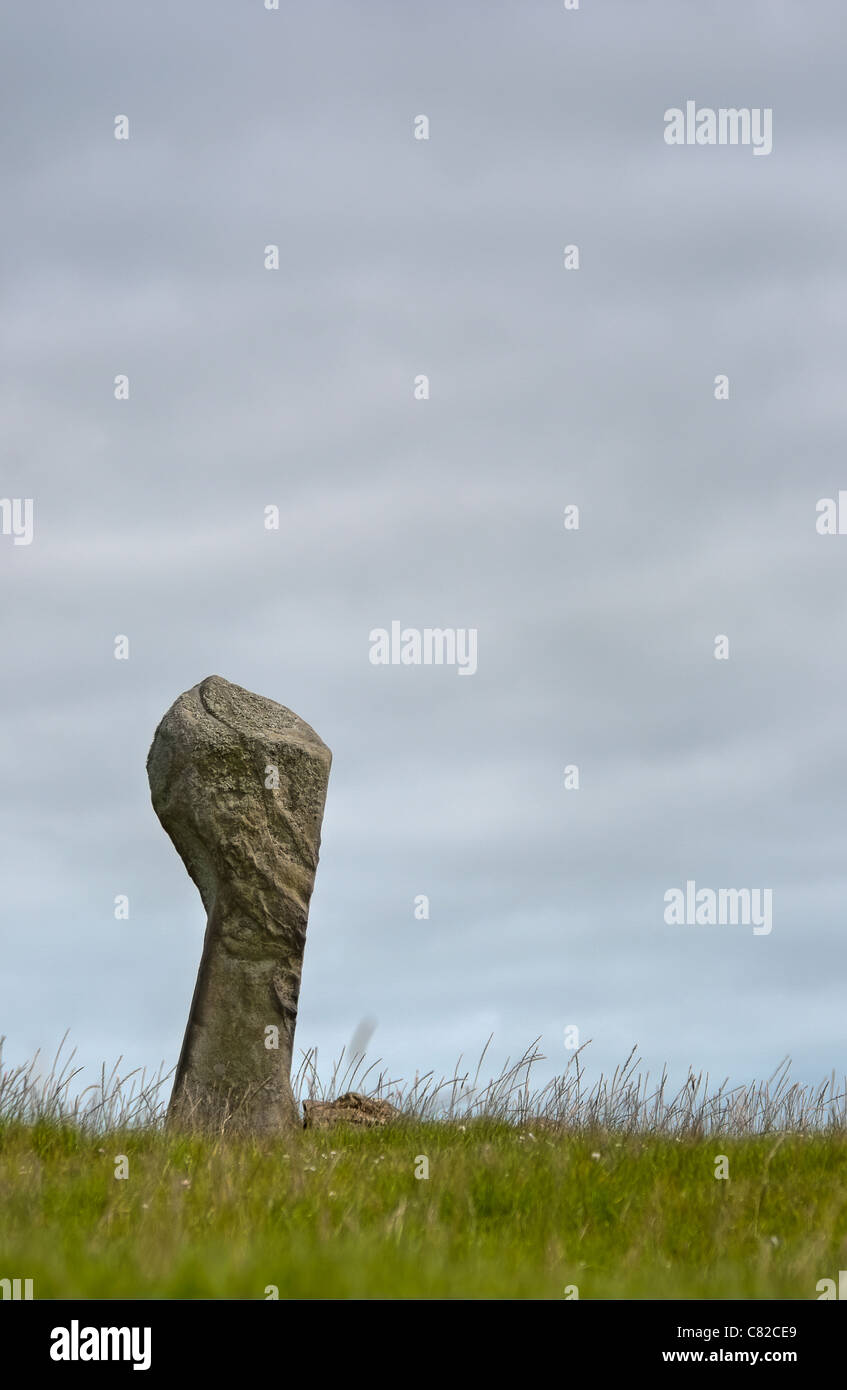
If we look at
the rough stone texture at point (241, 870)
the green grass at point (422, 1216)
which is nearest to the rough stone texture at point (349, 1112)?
the rough stone texture at point (241, 870)

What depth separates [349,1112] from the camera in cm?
1180

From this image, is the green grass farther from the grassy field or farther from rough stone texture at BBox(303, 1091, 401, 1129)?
rough stone texture at BBox(303, 1091, 401, 1129)

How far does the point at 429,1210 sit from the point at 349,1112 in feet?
16.3

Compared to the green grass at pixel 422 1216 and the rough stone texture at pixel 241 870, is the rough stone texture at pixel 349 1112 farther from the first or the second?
the green grass at pixel 422 1216

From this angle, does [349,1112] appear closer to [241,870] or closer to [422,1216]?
[241,870]

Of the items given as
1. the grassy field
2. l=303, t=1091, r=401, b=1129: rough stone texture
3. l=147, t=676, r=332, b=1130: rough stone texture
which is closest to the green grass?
the grassy field

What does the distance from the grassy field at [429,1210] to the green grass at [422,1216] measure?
0.6 inches

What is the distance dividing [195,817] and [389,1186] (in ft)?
13.8

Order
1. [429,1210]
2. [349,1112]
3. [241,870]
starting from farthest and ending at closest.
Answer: [349,1112]
[241,870]
[429,1210]

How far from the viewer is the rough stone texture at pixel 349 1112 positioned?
1150 cm

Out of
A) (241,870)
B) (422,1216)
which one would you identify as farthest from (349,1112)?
(422,1216)

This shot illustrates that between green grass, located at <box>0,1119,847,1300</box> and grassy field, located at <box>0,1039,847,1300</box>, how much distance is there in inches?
0.6

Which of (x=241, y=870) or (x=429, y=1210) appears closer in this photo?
(x=429, y=1210)
